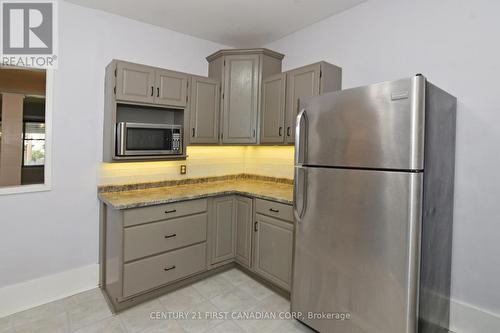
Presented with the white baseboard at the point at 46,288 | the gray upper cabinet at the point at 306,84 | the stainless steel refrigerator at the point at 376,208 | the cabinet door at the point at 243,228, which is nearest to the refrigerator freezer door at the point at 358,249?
the stainless steel refrigerator at the point at 376,208

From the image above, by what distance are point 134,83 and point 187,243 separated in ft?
5.11

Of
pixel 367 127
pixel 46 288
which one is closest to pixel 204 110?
pixel 367 127

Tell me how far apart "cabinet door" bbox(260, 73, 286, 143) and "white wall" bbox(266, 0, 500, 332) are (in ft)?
3.33

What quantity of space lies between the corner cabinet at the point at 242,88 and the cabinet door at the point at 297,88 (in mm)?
405

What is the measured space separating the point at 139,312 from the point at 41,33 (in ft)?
8.17

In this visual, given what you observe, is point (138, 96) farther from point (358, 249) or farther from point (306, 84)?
point (358, 249)

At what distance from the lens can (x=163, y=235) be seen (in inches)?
93.3

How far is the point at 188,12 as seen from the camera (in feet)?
8.52

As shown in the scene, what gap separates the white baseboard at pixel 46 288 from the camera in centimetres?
216

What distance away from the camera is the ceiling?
7.92ft

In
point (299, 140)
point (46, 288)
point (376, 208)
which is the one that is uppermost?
point (299, 140)

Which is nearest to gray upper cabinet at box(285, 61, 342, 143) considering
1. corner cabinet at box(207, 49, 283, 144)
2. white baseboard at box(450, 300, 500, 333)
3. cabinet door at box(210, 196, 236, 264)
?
corner cabinet at box(207, 49, 283, 144)

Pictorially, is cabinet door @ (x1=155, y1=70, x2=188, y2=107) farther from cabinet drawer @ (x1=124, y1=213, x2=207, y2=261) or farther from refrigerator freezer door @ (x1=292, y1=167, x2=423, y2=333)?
refrigerator freezer door @ (x1=292, y1=167, x2=423, y2=333)

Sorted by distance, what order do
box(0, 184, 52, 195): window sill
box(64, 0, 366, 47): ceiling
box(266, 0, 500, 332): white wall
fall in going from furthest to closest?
box(64, 0, 366, 47): ceiling
box(0, 184, 52, 195): window sill
box(266, 0, 500, 332): white wall
